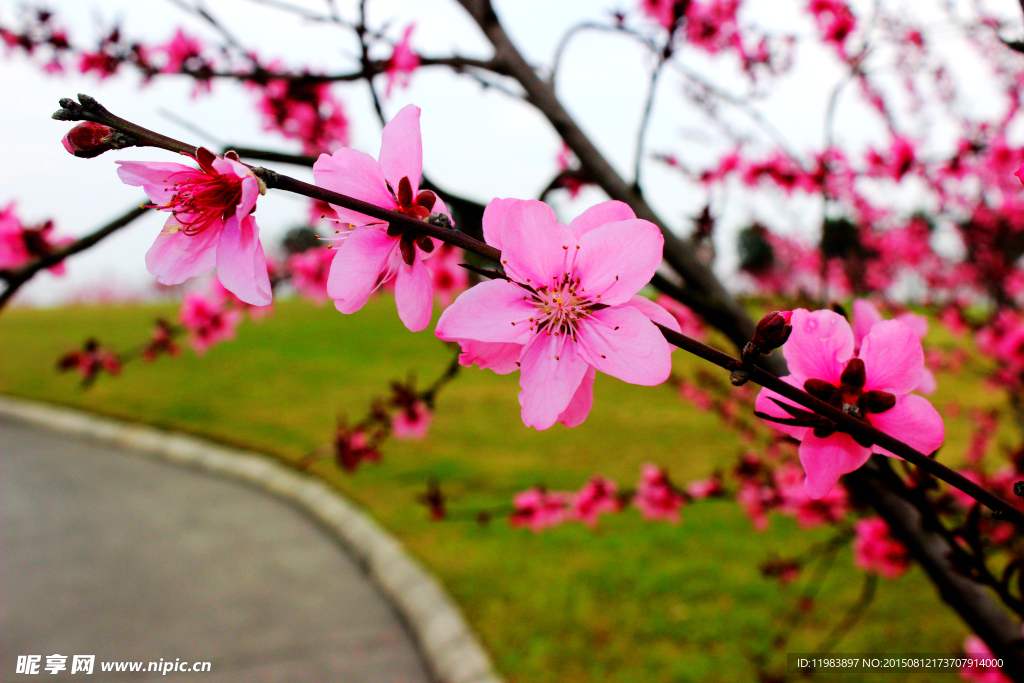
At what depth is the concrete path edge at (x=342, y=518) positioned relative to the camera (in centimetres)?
288

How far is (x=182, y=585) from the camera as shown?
360cm

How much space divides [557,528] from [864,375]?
154 inches

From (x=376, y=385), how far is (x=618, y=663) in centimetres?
611

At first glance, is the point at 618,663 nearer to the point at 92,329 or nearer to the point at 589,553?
the point at 589,553

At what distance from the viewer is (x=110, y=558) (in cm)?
391

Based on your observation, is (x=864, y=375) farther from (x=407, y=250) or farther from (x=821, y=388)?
(x=407, y=250)

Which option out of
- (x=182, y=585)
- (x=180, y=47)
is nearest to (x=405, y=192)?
(x=180, y=47)

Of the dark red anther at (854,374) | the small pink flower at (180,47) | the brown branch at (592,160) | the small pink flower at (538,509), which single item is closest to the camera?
the dark red anther at (854,374)

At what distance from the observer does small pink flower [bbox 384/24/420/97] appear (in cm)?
180

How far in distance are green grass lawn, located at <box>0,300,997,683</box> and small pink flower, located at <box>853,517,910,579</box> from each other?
0.73 meters

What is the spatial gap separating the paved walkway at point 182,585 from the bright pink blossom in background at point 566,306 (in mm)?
2782

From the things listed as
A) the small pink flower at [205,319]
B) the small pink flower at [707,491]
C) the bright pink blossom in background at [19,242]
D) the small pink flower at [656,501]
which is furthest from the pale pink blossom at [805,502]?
the small pink flower at [205,319]

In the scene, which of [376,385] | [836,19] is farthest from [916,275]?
[376,385]

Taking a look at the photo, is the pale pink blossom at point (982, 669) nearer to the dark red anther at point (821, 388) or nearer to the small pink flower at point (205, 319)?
the dark red anther at point (821, 388)
